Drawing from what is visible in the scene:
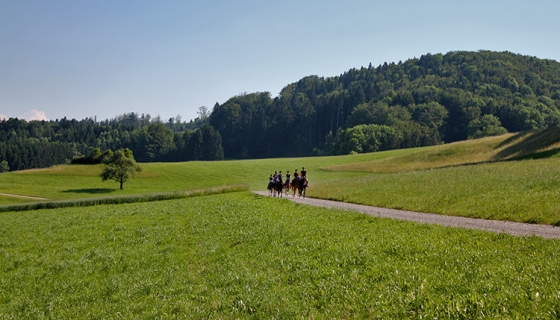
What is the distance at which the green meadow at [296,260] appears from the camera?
1032 centimetres

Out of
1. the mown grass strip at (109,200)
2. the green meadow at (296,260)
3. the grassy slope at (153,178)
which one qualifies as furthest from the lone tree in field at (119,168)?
the green meadow at (296,260)

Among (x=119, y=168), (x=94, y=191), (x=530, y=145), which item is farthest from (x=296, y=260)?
(x=119, y=168)

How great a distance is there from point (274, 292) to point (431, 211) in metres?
18.2

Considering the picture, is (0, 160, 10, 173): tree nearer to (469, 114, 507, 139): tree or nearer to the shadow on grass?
the shadow on grass

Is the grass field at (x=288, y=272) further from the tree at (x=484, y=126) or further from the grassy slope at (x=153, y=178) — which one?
the tree at (x=484, y=126)

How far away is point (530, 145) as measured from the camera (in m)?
60.4

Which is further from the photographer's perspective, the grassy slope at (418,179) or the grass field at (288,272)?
the grassy slope at (418,179)

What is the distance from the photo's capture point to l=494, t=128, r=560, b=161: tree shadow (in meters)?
51.8

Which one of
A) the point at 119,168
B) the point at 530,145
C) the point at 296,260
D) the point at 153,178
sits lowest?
the point at 153,178

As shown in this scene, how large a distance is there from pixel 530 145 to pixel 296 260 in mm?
58026


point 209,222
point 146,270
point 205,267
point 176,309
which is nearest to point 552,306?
point 176,309

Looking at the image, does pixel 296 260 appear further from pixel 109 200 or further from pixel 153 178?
pixel 153 178

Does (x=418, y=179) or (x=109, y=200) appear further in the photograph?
(x=109, y=200)

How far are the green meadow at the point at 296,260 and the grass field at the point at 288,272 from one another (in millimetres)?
58
